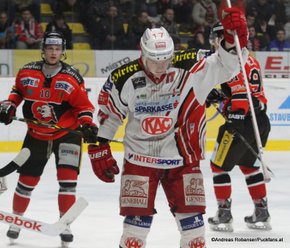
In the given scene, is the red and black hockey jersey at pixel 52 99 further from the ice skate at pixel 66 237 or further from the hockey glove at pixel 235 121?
the hockey glove at pixel 235 121

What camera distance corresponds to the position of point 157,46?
348 cm

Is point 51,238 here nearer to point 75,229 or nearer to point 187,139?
point 75,229

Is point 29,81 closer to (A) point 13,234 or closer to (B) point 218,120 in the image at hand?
(A) point 13,234

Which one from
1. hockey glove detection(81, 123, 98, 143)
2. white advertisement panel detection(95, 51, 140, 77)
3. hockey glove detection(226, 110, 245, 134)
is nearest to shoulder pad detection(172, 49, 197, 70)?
hockey glove detection(81, 123, 98, 143)

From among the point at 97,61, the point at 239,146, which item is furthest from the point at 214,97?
the point at 97,61

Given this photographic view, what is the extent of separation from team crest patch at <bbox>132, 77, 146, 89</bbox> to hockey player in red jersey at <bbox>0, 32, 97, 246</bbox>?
1109mm

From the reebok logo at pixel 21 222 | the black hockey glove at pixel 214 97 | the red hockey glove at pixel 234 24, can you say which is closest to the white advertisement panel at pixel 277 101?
the black hockey glove at pixel 214 97

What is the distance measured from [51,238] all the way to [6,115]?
0.76m

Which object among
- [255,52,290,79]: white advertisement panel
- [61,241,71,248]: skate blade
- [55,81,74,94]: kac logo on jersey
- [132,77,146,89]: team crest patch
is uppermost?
[255,52,290,79]: white advertisement panel

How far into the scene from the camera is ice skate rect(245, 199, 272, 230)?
521 cm

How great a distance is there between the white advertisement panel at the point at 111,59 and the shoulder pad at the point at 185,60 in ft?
17.3

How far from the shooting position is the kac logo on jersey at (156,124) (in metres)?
3.57

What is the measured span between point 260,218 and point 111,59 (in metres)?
4.21

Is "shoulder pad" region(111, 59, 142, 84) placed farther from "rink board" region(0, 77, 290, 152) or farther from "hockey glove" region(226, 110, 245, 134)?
"rink board" region(0, 77, 290, 152)
